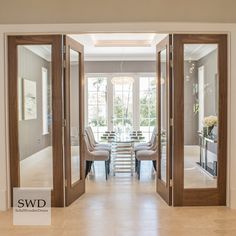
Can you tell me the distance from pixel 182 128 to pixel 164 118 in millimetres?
413

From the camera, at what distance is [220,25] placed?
4363 mm

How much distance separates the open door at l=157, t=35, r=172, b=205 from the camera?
4.62 metres

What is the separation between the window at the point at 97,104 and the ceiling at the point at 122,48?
2.41 feet

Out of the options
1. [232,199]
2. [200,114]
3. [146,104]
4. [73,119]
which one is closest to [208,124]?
[200,114]

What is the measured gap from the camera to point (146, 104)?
399 inches

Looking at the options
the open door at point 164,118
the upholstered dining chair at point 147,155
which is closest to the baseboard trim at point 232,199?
the open door at point 164,118

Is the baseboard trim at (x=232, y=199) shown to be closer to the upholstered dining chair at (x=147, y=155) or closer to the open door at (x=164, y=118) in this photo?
the open door at (x=164, y=118)

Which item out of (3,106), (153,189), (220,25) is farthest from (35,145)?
(220,25)

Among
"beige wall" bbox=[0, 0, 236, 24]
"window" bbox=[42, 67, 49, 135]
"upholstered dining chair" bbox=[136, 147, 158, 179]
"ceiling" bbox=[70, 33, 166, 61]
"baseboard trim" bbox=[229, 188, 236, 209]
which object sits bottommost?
"baseboard trim" bbox=[229, 188, 236, 209]

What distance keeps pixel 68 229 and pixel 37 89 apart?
6.44 feet

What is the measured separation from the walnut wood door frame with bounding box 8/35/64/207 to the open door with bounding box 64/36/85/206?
105 mm

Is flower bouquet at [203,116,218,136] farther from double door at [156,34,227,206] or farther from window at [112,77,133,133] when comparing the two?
window at [112,77,133,133]

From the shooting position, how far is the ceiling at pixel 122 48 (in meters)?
4.55

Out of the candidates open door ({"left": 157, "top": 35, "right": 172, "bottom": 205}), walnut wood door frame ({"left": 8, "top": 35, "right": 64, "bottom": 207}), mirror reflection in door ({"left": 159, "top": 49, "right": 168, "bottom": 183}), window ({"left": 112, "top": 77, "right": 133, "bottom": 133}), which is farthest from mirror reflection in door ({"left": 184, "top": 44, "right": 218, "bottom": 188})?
window ({"left": 112, "top": 77, "right": 133, "bottom": 133})
